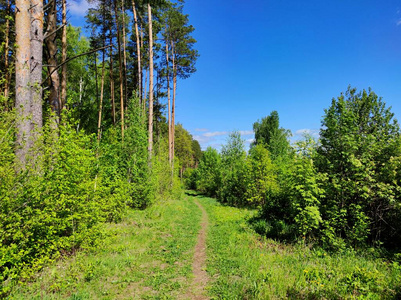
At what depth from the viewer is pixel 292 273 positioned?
5133mm

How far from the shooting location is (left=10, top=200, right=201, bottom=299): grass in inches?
160

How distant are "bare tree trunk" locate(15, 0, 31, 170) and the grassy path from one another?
2.91 meters

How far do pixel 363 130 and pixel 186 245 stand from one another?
8.69 metres

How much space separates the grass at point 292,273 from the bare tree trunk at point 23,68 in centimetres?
522

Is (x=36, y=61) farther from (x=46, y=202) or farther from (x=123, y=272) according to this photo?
(x=123, y=272)

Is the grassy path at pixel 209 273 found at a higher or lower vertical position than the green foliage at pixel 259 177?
lower

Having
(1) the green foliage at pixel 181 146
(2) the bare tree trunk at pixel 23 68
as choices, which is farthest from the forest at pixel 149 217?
(1) the green foliage at pixel 181 146

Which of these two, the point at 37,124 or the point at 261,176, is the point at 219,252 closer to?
the point at 37,124

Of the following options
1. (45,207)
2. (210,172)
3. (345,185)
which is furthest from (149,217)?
(210,172)

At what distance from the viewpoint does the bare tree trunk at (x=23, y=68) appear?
153 inches

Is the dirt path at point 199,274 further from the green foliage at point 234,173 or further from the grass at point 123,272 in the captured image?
the green foliage at point 234,173

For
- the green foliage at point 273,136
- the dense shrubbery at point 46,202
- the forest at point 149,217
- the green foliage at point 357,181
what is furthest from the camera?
the green foliage at point 273,136

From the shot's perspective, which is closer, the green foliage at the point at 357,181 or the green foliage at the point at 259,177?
the green foliage at the point at 357,181

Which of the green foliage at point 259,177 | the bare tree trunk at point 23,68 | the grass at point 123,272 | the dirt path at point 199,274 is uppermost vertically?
the bare tree trunk at point 23,68
